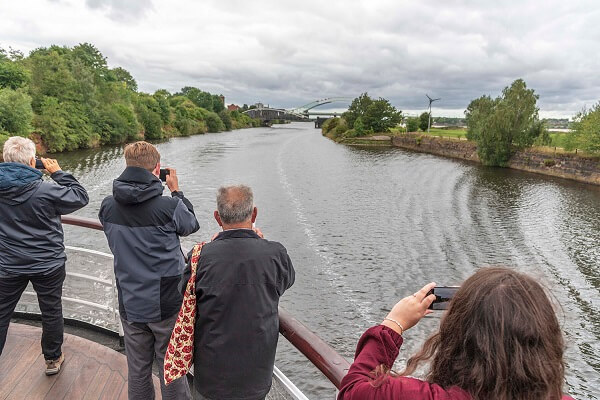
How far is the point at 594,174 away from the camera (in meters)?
29.7

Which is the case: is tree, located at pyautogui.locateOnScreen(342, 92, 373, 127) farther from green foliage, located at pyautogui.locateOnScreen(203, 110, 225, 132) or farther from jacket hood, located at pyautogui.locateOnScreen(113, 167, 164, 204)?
jacket hood, located at pyautogui.locateOnScreen(113, 167, 164, 204)

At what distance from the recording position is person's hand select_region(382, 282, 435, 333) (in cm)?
117

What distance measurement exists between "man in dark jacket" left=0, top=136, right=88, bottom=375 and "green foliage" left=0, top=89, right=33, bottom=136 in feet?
105

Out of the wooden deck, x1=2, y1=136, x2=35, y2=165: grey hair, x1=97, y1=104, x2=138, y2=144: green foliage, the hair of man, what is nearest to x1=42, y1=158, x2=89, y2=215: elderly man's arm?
x1=2, y1=136, x2=35, y2=165: grey hair

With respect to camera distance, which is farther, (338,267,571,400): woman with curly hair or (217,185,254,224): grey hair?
(217,185,254,224): grey hair

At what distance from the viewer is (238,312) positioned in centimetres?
179

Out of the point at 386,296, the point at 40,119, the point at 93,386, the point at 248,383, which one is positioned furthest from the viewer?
the point at 40,119

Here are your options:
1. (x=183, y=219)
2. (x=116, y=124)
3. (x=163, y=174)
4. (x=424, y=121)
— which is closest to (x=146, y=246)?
(x=183, y=219)

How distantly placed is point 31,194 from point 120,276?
0.85m

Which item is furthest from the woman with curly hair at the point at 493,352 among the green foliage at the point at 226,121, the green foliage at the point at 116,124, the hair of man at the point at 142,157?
the green foliage at the point at 226,121

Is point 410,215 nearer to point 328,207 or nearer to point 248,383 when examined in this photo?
point 328,207

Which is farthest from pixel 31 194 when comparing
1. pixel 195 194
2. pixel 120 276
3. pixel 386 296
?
pixel 195 194

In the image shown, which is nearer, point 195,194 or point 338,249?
point 338,249

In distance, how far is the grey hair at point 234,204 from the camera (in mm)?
1885
